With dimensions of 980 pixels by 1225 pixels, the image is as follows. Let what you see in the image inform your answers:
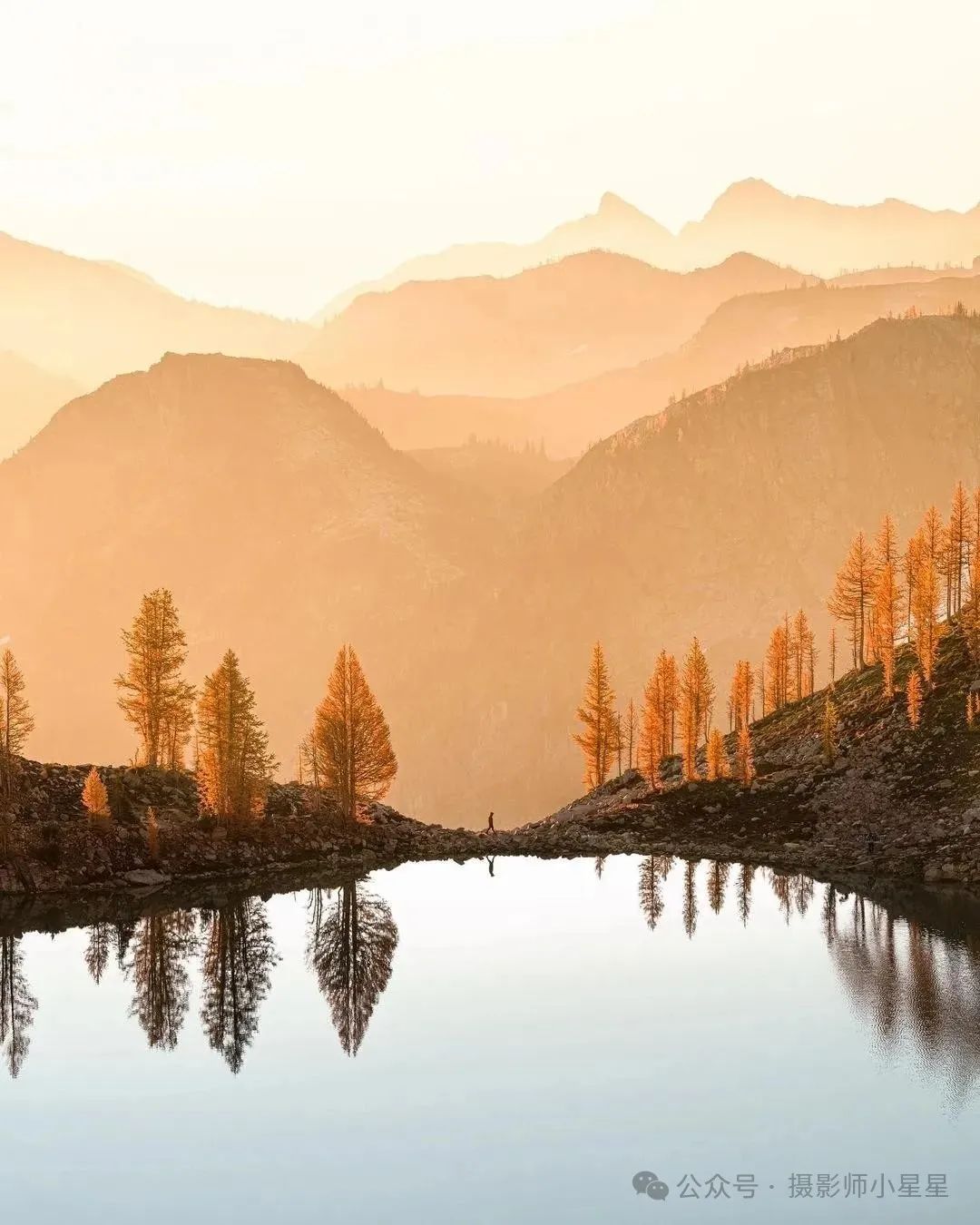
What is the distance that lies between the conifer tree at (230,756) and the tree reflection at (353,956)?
1269 cm

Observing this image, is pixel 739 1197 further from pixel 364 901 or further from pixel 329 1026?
pixel 364 901

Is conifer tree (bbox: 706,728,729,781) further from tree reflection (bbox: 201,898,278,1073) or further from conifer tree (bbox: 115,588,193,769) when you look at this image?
tree reflection (bbox: 201,898,278,1073)

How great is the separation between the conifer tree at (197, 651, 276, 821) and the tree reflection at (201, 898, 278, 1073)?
14938mm

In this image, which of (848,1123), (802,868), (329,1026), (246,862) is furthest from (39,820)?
(848,1123)

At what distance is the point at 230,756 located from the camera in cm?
10156

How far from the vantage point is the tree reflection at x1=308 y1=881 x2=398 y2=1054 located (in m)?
63.1

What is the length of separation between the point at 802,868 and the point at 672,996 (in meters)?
39.7

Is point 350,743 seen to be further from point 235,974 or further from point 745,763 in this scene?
point 235,974

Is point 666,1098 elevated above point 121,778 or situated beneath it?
situated beneath

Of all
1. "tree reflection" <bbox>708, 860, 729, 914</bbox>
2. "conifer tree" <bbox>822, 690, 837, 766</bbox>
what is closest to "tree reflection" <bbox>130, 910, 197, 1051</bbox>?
"tree reflection" <bbox>708, 860, 729, 914</bbox>

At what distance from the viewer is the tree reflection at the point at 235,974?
59.9 metres

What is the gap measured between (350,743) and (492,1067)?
58.6 meters

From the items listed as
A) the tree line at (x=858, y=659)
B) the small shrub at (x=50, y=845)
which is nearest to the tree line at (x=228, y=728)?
the small shrub at (x=50, y=845)

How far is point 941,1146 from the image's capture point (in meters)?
46.3
